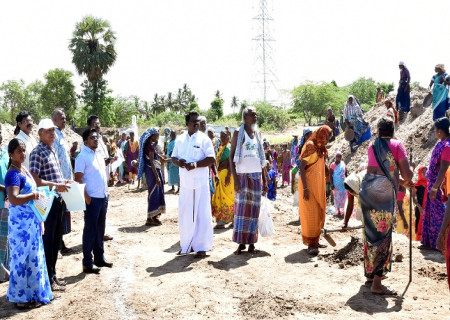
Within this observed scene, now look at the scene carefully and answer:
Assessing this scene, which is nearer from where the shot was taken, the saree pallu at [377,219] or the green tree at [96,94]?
the saree pallu at [377,219]

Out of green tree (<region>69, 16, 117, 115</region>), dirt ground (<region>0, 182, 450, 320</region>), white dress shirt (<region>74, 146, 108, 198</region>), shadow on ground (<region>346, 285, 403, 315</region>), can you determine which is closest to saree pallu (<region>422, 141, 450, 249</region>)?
dirt ground (<region>0, 182, 450, 320</region>)

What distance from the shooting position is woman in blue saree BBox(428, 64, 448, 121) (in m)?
13.0

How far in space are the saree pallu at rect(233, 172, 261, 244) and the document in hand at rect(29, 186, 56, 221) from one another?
2.80 meters

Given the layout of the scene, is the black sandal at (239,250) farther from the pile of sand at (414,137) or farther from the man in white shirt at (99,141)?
the pile of sand at (414,137)

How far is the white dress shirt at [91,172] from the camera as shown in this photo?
5.72m

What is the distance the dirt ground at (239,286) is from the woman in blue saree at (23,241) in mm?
188

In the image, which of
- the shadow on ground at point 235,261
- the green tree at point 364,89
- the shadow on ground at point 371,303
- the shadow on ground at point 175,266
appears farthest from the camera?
the green tree at point 364,89

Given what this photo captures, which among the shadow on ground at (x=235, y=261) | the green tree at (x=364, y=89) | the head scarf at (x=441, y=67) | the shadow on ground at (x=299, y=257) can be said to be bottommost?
the shadow on ground at (x=299, y=257)

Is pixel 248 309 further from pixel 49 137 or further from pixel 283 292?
pixel 49 137

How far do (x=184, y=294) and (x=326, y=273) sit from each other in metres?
1.91

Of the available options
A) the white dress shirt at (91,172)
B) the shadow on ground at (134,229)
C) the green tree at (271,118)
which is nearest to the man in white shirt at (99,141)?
the white dress shirt at (91,172)

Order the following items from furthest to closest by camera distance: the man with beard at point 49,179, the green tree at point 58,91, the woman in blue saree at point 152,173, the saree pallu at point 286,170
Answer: the green tree at point 58,91, the saree pallu at point 286,170, the woman in blue saree at point 152,173, the man with beard at point 49,179

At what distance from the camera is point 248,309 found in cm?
465

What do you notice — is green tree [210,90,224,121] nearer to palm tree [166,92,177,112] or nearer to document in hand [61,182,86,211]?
palm tree [166,92,177,112]
